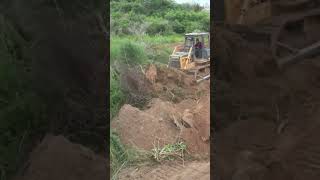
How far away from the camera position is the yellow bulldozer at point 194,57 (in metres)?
5.01

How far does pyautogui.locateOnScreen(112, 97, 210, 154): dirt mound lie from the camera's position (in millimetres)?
4227

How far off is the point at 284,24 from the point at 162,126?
7.92ft

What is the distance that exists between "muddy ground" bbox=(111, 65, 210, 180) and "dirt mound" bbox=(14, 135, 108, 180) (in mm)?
1403

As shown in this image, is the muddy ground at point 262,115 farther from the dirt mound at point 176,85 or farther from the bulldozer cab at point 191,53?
the dirt mound at point 176,85

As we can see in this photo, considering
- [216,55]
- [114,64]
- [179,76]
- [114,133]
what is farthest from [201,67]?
[216,55]

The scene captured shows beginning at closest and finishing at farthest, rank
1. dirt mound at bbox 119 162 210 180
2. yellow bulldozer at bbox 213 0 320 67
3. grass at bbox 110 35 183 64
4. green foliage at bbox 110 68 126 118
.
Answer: yellow bulldozer at bbox 213 0 320 67, dirt mound at bbox 119 162 210 180, green foliage at bbox 110 68 126 118, grass at bbox 110 35 183 64

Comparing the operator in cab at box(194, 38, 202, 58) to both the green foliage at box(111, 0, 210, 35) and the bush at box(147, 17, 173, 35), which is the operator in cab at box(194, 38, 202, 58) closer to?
the green foliage at box(111, 0, 210, 35)

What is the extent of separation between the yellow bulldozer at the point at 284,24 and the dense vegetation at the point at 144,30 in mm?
2369

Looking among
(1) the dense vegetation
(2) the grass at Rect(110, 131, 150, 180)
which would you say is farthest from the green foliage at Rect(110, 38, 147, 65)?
(2) the grass at Rect(110, 131, 150, 180)

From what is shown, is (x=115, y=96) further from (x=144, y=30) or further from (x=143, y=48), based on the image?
(x=144, y=30)

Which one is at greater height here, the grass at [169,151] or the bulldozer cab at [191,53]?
the bulldozer cab at [191,53]

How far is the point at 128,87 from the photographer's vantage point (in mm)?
4715

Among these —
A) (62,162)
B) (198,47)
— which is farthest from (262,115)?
(198,47)

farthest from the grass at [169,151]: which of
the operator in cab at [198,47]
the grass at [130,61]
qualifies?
the operator in cab at [198,47]
